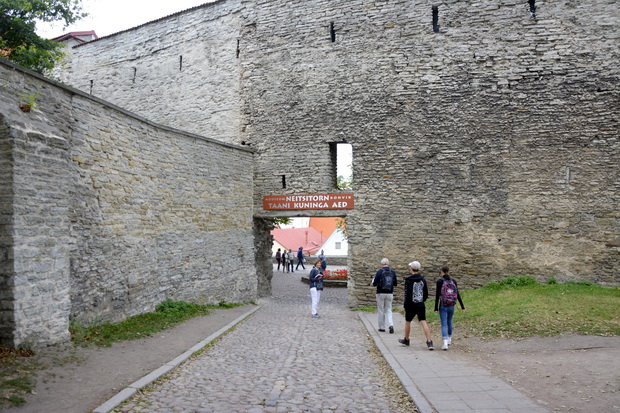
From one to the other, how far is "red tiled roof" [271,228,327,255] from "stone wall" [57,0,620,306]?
84.0 feet

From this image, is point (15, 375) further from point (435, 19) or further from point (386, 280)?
point (435, 19)

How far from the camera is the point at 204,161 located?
42.0 ft

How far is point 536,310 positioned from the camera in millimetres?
9273

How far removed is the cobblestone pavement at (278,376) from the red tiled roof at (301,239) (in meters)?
30.6

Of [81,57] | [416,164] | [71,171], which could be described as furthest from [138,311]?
[81,57]

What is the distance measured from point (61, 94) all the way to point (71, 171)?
4.42ft

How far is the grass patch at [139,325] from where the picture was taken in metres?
7.34

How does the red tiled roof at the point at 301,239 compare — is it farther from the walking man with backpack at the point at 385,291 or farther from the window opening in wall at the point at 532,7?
the walking man with backpack at the point at 385,291

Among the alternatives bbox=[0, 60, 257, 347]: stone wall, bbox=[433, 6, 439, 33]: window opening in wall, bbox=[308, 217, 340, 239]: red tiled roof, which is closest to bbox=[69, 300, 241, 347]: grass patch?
bbox=[0, 60, 257, 347]: stone wall

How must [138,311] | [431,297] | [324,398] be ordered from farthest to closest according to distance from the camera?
1. [431,297]
2. [138,311]
3. [324,398]

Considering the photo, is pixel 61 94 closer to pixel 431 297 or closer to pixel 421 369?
pixel 421 369

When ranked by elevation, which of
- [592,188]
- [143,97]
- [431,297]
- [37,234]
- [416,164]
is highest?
[143,97]

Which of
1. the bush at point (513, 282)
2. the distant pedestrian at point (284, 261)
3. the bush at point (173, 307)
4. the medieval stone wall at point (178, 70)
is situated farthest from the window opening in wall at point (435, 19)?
the distant pedestrian at point (284, 261)

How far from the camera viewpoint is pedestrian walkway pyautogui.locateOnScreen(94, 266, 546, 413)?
15.9 ft
